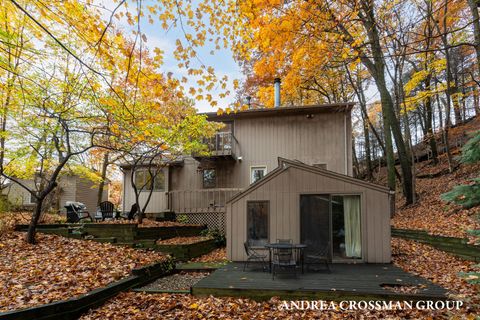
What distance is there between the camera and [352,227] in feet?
27.4

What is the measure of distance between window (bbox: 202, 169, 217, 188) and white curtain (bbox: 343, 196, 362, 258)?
8107 mm

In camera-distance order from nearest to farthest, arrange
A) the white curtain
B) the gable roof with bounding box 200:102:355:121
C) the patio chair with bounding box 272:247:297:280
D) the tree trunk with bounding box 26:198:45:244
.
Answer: the patio chair with bounding box 272:247:297:280, the white curtain, the tree trunk with bounding box 26:198:45:244, the gable roof with bounding box 200:102:355:121

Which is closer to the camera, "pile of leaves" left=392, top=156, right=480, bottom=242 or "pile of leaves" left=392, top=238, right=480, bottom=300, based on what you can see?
"pile of leaves" left=392, top=238, right=480, bottom=300

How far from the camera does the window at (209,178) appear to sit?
1526 centimetres

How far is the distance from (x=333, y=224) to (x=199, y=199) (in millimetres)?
8116

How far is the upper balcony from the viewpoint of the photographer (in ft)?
46.3

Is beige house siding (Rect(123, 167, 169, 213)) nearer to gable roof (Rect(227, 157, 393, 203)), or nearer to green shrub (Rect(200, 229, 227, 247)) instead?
green shrub (Rect(200, 229, 227, 247))

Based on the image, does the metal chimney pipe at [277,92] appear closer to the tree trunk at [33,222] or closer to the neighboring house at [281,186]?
the neighboring house at [281,186]

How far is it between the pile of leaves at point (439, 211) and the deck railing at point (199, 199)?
296 inches

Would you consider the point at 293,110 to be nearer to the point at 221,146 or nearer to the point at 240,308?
the point at 221,146

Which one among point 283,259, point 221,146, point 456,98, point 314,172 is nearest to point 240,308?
point 283,259

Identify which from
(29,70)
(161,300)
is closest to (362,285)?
(161,300)

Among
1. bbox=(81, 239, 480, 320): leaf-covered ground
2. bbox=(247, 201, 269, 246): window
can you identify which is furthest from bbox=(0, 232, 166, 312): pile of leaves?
bbox=(247, 201, 269, 246): window

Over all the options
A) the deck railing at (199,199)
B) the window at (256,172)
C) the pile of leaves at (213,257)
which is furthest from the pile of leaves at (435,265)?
the deck railing at (199,199)
